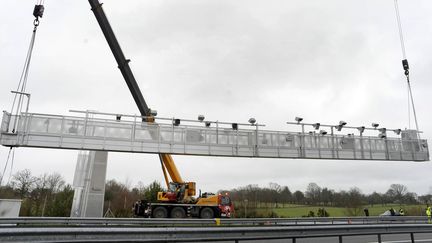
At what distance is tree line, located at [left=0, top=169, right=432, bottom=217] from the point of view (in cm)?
3400

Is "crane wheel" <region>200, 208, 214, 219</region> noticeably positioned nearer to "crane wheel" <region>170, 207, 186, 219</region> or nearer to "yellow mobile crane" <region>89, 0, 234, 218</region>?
"yellow mobile crane" <region>89, 0, 234, 218</region>

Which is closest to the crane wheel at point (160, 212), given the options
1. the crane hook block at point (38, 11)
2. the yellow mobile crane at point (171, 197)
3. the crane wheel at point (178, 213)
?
the yellow mobile crane at point (171, 197)

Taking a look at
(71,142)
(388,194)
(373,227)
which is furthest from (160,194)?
(388,194)

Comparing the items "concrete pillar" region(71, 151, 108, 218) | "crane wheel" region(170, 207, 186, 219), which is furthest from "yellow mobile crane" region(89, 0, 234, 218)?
"concrete pillar" region(71, 151, 108, 218)

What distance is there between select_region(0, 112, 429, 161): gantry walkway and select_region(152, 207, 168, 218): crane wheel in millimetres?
4888

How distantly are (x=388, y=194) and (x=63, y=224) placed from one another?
221 feet

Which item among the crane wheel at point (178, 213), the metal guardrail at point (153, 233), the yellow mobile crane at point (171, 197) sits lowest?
the metal guardrail at point (153, 233)

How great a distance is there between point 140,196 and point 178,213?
25479 millimetres

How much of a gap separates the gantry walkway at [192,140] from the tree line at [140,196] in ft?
35.6

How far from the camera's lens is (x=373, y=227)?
27.5 feet

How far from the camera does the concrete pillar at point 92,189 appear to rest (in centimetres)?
1939

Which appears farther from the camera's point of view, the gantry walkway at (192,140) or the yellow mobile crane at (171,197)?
the yellow mobile crane at (171,197)

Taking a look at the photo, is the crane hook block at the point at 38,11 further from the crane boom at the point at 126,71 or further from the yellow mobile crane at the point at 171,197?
the yellow mobile crane at the point at 171,197

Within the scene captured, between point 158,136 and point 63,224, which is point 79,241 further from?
point 158,136
